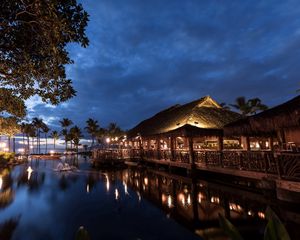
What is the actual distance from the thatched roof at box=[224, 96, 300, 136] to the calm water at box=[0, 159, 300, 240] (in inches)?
116

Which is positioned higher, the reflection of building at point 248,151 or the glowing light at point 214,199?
the reflection of building at point 248,151

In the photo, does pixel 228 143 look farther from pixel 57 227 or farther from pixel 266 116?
pixel 57 227

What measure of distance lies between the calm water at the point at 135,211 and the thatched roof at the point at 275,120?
2.95 meters

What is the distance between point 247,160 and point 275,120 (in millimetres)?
2842

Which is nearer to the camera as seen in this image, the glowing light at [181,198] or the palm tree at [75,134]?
the glowing light at [181,198]

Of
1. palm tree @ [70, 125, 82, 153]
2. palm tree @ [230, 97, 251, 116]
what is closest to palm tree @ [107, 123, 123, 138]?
palm tree @ [70, 125, 82, 153]

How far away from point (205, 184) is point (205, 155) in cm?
182

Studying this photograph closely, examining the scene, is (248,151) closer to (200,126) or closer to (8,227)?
(200,126)

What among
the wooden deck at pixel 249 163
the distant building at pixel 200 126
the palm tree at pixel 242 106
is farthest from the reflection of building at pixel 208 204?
the palm tree at pixel 242 106

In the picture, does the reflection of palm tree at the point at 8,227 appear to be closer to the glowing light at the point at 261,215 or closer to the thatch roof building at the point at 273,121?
the glowing light at the point at 261,215

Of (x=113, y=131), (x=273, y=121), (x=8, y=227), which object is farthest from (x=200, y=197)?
(x=113, y=131)

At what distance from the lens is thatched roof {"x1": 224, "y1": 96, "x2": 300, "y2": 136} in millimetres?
8273

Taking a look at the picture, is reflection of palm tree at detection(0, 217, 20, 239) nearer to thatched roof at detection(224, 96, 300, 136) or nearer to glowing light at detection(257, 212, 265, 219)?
glowing light at detection(257, 212, 265, 219)

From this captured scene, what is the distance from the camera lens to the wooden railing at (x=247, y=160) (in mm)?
8445
